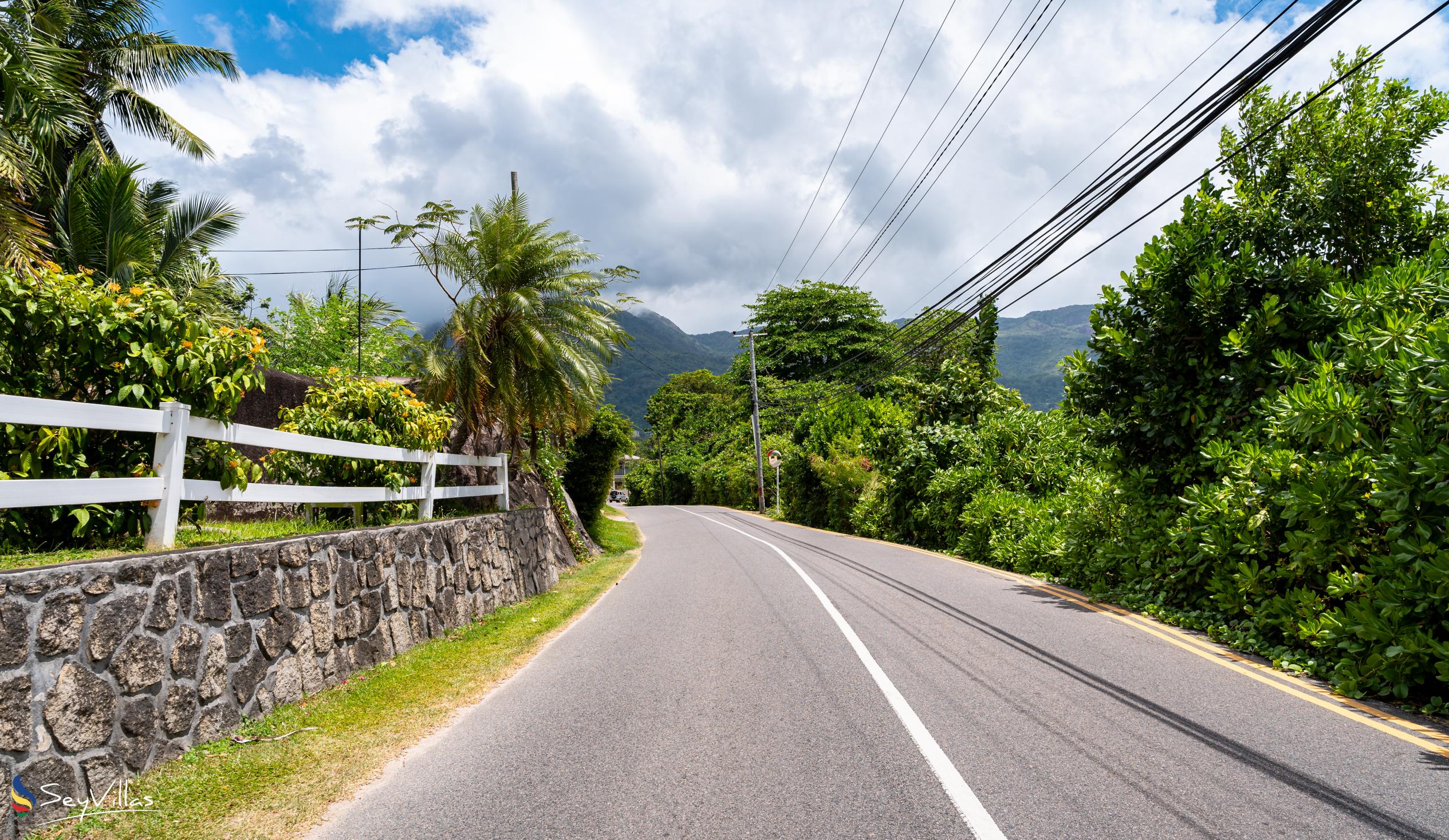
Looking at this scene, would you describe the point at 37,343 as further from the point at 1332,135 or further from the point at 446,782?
the point at 1332,135

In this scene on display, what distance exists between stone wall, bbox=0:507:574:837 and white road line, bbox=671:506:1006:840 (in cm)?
413

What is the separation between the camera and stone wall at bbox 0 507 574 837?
3354mm

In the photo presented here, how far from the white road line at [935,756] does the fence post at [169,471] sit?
4.69m

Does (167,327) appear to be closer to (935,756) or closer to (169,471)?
(169,471)

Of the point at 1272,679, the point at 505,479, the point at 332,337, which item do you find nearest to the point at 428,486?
the point at 505,479

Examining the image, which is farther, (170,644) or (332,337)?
(332,337)

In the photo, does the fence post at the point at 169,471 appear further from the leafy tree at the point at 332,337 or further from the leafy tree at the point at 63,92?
the leafy tree at the point at 332,337

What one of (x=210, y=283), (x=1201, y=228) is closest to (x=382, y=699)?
(x=1201, y=228)

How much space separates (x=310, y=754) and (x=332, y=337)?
3021 centimetres

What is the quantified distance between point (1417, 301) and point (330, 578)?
9.18 m

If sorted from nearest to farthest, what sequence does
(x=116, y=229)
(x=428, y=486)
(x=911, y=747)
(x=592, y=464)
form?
(x=911, y=747)
(x=428, y=486)
(x=116, y=229)
(x=592, y=464)

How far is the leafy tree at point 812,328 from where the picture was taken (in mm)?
51531

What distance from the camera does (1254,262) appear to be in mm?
8477

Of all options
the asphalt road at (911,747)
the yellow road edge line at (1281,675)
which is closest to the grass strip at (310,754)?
the asphalt road at (911,747)
